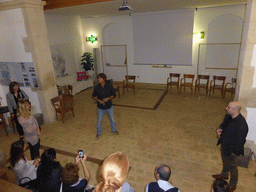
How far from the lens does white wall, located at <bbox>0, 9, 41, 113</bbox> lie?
17.1ft

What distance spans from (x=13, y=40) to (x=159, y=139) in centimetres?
494

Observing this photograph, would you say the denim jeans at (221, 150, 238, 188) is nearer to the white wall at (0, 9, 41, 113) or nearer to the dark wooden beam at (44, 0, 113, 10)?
the dark wooden beam at (44, 0, 113, 10)

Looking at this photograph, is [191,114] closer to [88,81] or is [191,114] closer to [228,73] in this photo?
[228,73]

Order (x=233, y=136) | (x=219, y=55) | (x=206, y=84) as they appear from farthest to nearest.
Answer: (x=219, y=55), (x=206, y=84), (x=233, y=136)

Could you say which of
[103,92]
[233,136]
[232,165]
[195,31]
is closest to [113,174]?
[233,136]

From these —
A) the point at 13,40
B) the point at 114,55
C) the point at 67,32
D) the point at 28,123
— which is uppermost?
the point at 67,32

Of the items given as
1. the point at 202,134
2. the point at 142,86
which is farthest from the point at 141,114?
the point at 142,86

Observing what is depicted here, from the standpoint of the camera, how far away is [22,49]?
5488mm

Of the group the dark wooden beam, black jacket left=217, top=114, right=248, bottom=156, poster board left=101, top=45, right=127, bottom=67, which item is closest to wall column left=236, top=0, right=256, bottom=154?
black jacket left=217, top=114, right=248, bottom=156

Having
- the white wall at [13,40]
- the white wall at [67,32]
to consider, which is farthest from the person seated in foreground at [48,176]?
the white wall at [67,32]

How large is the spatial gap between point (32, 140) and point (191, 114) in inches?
179

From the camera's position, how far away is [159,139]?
4.77 metres

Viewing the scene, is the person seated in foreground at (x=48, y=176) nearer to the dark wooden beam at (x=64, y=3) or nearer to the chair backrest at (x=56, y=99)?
the chair backrest at (x=56, y=99)

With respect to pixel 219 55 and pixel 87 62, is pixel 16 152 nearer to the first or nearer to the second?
pixel 87 62
